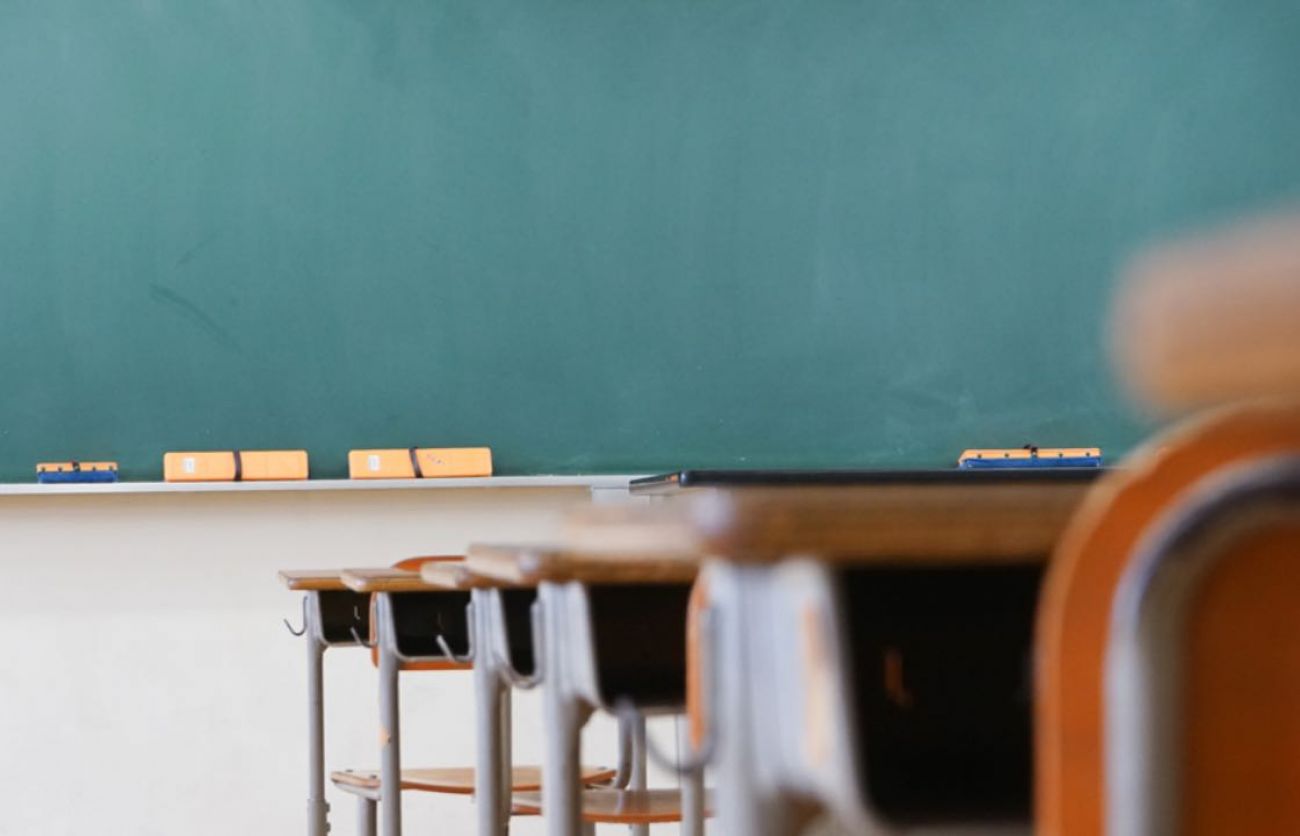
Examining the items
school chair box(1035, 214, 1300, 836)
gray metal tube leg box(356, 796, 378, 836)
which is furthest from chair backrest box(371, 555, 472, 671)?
school chair box(1035, 214, 1300, 836)

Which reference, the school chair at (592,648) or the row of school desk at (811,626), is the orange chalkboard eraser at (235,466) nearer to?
the row of school desk at (811,626)

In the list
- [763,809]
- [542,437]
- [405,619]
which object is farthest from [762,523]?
[542,437]

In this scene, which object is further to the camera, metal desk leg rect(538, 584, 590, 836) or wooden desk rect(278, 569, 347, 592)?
wooden desk rect(278, 569, 347, 592)

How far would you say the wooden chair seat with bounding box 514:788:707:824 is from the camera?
120 inches

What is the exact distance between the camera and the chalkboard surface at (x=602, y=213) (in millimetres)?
4562

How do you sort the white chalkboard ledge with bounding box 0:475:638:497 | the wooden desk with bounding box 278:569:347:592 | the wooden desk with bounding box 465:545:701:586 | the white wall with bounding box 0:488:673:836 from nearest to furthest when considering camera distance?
1. the wooden desk with bounding box 465:545:701:586
2. the wooden desk with bounding box 278:569:347:592
3. the white chalkboard ledge with bounding box 0:475:638:497
4. the white wall with bounding box 0:488:673:836

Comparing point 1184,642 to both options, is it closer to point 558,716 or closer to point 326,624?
point 558,716

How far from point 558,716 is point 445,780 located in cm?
174

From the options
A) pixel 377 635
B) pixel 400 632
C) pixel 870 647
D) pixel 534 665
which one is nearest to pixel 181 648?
pixel 377 635

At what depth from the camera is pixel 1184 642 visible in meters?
0.65

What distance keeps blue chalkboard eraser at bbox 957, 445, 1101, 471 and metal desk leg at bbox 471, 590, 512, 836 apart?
2.39m

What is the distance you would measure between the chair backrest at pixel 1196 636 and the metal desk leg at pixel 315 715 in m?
3.14

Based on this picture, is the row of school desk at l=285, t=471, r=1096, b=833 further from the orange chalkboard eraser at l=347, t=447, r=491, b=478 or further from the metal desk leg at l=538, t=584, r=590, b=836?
the orange chalkboard eraser at l=347, t=447, r=491, b=478

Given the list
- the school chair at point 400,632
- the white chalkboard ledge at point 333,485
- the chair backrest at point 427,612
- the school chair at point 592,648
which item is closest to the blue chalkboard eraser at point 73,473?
the white chalkboard ledge at point 333,485
